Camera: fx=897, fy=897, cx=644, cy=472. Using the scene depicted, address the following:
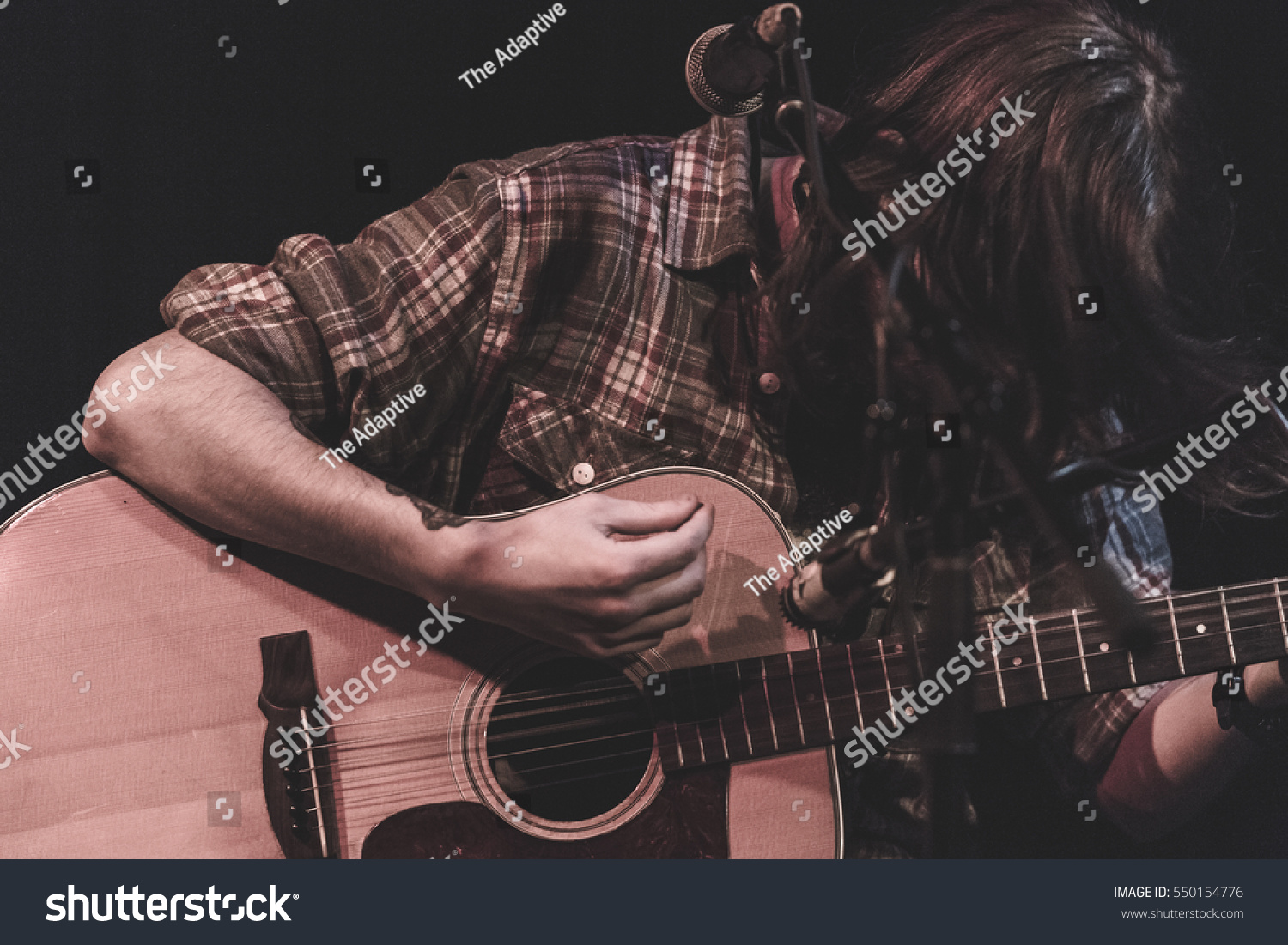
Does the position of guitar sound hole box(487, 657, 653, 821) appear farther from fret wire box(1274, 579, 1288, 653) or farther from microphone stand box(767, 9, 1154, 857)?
fret wire box(1274, 579, 1288, 653)

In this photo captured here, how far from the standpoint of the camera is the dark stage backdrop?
55.6 inches

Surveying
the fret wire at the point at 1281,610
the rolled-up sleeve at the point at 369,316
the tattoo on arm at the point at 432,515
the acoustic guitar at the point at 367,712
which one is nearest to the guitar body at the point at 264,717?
the acoustic guitar at the point at 367,712

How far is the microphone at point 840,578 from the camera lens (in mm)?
1369

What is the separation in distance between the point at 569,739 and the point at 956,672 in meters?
0.61

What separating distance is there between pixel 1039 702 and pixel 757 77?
1057 mm

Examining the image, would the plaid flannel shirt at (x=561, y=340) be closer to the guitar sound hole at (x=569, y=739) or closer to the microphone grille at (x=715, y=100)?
the microphone grille at (x=715, y=100)

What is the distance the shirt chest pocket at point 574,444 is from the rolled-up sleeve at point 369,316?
0.34 feet

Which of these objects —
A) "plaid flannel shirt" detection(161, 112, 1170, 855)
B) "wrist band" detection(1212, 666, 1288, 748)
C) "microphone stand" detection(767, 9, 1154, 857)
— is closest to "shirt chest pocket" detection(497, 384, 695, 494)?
"plaid flannel shirt" detection(161, 112, 1170, 855)

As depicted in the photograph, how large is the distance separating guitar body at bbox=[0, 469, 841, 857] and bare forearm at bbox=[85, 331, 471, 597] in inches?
1.5

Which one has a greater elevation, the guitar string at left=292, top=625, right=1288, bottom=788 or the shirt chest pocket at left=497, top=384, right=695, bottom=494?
the shirt chest pocket at left=497, top=384, right=695, bottom=494

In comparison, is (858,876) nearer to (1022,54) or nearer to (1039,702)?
(1039,702)

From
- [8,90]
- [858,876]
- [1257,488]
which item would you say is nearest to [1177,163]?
[1257,488]

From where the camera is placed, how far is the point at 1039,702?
4.72 feet

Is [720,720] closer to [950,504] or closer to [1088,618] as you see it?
[950,504]
